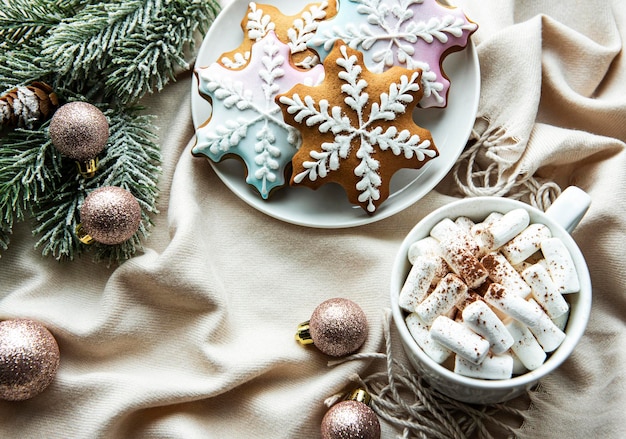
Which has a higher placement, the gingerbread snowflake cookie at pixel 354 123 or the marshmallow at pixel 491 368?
the gingerbread snowflake cookie at pixel 354 123

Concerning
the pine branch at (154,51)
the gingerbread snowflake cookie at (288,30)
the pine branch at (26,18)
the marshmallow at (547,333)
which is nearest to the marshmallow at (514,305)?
the marshmallow at (547,333)

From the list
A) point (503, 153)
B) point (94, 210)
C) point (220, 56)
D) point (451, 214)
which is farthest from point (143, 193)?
point (503, 153)

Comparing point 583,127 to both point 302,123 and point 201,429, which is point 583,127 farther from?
point 201,429

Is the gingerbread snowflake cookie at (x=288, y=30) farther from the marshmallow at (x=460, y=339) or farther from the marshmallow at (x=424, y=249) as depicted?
the marshmallow at (x=460, y=339)

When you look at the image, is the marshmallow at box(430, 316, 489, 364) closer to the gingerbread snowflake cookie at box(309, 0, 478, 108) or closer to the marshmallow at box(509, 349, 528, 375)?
the marshmallow at box(509, 349, 528, 375)

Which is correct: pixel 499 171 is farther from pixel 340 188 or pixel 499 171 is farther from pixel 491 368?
pixel 491 368

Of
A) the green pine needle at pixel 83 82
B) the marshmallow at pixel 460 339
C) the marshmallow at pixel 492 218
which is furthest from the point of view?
the green pine needle at pixel 83 82
